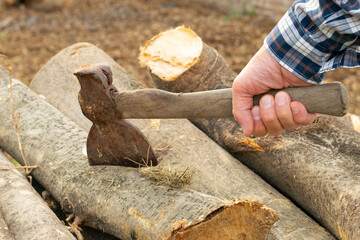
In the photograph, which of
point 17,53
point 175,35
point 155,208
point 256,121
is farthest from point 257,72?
point 17,53

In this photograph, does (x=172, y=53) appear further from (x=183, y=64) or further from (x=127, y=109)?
(x=127, y=109)

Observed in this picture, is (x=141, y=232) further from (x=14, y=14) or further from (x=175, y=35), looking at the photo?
(x=14, y=14)

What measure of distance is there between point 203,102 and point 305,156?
72 centimetres

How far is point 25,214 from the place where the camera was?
1.96m

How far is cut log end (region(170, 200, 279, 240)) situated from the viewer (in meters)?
1.72

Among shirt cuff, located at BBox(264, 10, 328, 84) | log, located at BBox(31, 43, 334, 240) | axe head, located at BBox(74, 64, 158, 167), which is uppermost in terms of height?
shirt cuff, located at BBox(264, 10, 328, 84)

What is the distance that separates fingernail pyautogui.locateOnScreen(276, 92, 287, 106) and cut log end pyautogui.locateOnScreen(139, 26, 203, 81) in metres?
1.07

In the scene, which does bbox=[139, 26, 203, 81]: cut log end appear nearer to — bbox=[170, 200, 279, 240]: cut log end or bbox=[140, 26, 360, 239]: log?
bbox=[140, 26, 360, 239]: log

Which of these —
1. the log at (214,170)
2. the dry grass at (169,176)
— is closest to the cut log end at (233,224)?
the log at (214,170)

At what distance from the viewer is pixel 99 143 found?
2.31m

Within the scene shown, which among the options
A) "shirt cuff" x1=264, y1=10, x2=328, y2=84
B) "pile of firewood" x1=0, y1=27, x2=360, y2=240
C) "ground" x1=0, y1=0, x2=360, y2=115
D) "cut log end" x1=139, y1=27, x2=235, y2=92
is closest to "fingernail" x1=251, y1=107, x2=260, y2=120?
"shirt cuff" x1=264, y1=10, x2=328, y2=84

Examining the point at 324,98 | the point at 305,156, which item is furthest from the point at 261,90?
the point at 305,156

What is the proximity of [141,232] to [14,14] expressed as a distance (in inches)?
298

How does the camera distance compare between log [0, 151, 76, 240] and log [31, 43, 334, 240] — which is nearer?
log [0, 151, 76, 240]
